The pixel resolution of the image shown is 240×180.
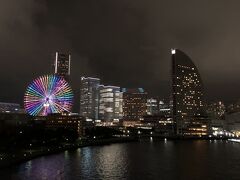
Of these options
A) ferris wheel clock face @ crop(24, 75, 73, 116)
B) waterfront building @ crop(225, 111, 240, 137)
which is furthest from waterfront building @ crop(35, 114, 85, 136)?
waterfront building @ crop(225, 111, 240, 137)

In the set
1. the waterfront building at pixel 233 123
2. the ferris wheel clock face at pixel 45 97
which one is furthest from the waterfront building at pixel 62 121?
the waterfront building at pixel 233 123

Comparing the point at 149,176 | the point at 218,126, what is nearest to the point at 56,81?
the point at 149,176

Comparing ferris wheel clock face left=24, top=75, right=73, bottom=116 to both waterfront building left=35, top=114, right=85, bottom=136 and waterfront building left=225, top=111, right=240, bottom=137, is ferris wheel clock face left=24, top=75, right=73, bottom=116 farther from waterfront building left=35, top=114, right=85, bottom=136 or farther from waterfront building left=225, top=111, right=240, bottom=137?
waterfront building left=225, top=111, right=240, bottom=137

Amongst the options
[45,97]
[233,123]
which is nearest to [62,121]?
[45,97]

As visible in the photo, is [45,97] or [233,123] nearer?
[45,97]

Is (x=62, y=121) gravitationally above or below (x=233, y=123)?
below

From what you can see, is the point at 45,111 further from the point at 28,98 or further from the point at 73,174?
the point at 73,174

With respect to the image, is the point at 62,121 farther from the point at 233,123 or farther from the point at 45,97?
the point at 233,123

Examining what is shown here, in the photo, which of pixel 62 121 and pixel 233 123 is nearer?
pixel 62 121

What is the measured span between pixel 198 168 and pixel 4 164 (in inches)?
1108

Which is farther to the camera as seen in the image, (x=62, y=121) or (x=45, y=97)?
(x=62, y=121)

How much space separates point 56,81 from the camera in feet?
333

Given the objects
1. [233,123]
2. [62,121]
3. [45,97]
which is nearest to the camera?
[45,97]

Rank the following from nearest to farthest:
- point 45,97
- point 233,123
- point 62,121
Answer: point 45,97 < point 62,121 < point 233,123
